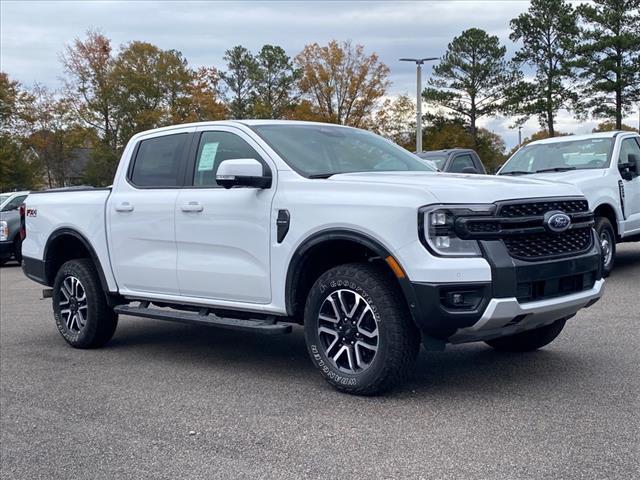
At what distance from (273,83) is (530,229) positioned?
47451 mm

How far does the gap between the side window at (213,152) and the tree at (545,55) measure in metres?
45.6

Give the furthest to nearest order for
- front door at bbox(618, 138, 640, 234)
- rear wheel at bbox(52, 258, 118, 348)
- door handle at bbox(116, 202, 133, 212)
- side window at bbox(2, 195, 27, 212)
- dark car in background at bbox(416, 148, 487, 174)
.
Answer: side window at bbox(2, 195, 27, 212)
dark car in background at bbox(416, 148, 487, 174)
front door at bbox(618, 138, 640, 234)
rear wheel at bbox(52, 258, 118, 348)
door handle at bbox(116, 202, 133, 212)

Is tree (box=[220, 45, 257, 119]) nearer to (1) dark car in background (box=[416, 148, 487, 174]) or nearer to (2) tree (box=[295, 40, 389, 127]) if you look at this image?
(2) tree (box=[295, 40, 389, 127])

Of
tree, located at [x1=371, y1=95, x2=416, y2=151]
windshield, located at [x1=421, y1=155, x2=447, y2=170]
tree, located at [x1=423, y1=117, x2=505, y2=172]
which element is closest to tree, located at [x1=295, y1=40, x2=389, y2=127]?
tree, located at [x1=371, y1=95, x2=416, y2=151]

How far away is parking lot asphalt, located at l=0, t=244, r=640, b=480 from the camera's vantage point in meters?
4.00

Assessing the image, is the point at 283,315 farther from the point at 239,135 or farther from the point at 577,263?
the point at 577,263

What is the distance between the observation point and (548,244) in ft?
16.6

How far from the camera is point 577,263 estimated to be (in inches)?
204

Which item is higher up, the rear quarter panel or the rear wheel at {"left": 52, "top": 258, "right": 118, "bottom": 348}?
the rear quarter panel

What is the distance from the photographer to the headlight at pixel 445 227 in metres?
4.73

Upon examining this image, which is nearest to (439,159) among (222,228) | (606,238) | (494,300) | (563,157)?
(563,157)

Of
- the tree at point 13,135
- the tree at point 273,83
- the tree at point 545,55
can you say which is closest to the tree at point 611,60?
the tree at point 545,55

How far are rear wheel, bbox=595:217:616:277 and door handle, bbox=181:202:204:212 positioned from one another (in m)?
5.85

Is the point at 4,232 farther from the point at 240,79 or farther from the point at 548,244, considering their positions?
the point at 240,79
